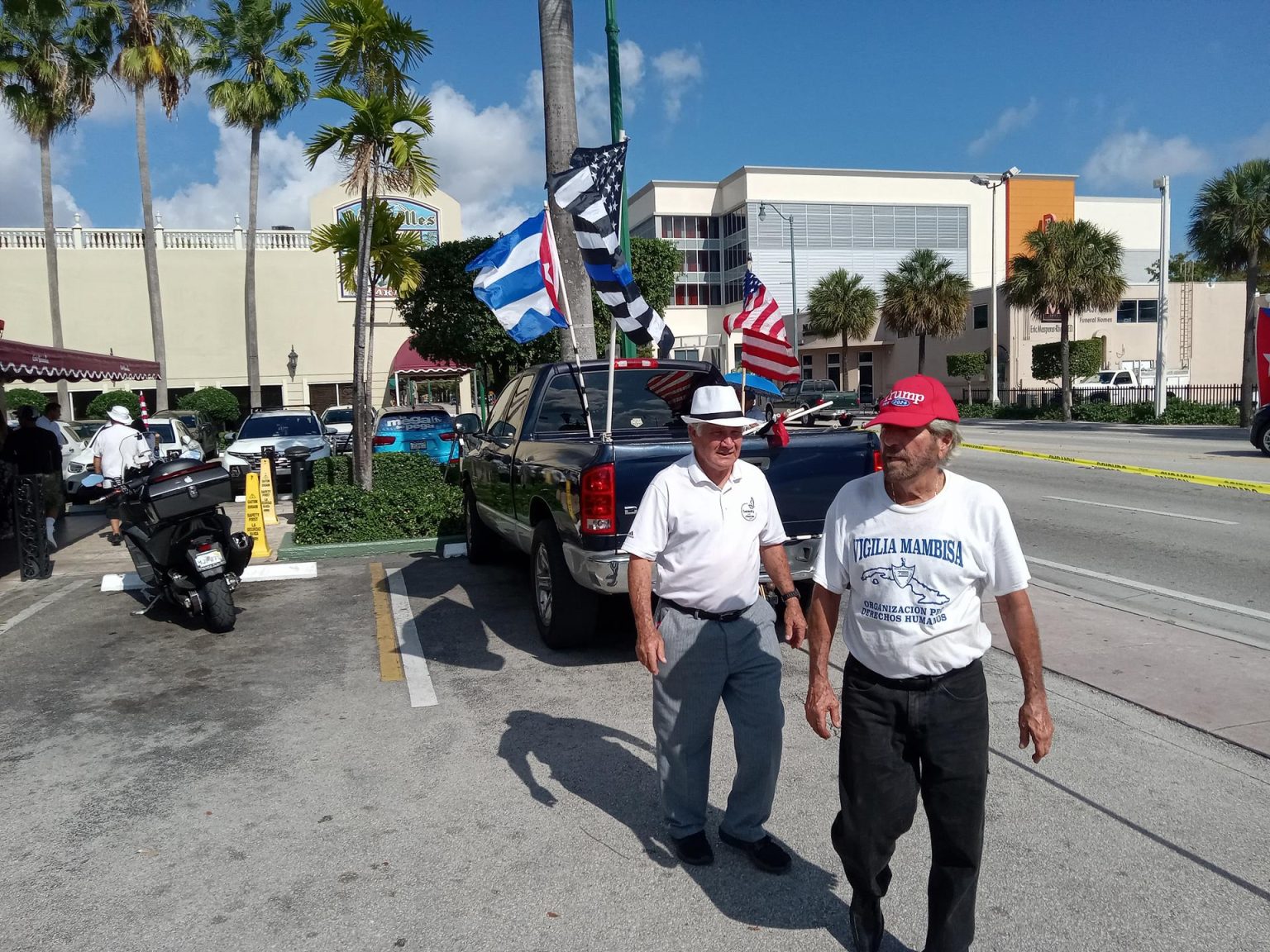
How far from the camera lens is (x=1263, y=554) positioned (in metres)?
9.68

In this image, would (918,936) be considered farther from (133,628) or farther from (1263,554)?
(1263,554)

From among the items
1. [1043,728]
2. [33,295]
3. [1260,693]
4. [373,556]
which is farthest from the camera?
[33,295]

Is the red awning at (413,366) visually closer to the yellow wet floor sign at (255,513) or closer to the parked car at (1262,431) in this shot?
the yellow wet floor sign at (255,513)

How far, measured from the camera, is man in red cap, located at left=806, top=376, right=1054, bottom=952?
9.55 feet

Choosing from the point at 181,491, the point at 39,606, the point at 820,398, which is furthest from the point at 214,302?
the point at 181,491

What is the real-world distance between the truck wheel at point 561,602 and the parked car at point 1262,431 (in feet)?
57.0

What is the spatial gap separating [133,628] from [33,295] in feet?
133

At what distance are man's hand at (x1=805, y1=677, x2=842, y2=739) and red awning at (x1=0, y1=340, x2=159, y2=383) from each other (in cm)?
1037

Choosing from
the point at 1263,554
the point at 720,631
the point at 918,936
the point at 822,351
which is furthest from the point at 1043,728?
the point at 822,351

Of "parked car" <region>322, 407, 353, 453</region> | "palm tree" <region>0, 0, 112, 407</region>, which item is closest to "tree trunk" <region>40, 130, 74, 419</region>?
"palm tree" <region>0, 0, 112, 407</region>

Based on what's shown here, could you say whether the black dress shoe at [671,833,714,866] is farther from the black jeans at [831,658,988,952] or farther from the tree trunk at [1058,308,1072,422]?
the tree trunk at [1058,308,1072,422]

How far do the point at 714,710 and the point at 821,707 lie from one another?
71 centimetres

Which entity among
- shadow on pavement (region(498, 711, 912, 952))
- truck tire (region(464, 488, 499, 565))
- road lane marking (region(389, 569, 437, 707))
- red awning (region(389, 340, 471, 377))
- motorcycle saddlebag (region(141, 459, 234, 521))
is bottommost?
shadow on pavement (region(498, 711, 912, 952))

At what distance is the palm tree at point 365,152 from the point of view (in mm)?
12875
